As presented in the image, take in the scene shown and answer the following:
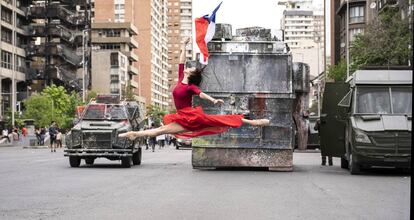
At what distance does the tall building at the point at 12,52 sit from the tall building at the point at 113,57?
35.7m

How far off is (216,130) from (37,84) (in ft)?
297

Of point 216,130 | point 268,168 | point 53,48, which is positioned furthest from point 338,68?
point 216,130

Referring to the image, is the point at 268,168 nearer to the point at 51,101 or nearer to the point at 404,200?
the point at 404,200

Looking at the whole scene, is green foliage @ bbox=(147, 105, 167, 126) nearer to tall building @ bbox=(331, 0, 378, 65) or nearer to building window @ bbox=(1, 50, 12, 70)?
building window @ bbox=(1, 50, 12, 70)

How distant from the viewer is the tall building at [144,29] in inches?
6102

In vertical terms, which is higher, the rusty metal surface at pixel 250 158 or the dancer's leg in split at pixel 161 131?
the dancer's leg in split at pixel 161 131

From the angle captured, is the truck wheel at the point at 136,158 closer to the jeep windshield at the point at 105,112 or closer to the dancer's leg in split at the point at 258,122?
the jeep windshield at the point at 105,112

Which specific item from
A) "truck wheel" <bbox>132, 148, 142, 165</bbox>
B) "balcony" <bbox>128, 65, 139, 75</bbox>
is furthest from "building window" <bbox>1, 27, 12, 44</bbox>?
"truck wheel" <bbox>132, 148, 142, 165</bbox>

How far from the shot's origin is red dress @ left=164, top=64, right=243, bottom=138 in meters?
11.5

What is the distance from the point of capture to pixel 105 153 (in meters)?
22.4

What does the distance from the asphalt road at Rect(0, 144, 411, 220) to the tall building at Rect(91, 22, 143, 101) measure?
10939 cm

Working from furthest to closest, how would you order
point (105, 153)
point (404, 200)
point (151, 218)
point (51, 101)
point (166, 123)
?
point (51, 101) → point (105, 153) → point (404, 200) → point (166, 123) → point (151, 218)

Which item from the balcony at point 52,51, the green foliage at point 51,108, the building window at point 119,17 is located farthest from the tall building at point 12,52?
the building window at point 119,17

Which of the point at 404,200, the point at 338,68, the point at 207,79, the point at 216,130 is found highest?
the point at 338,68
